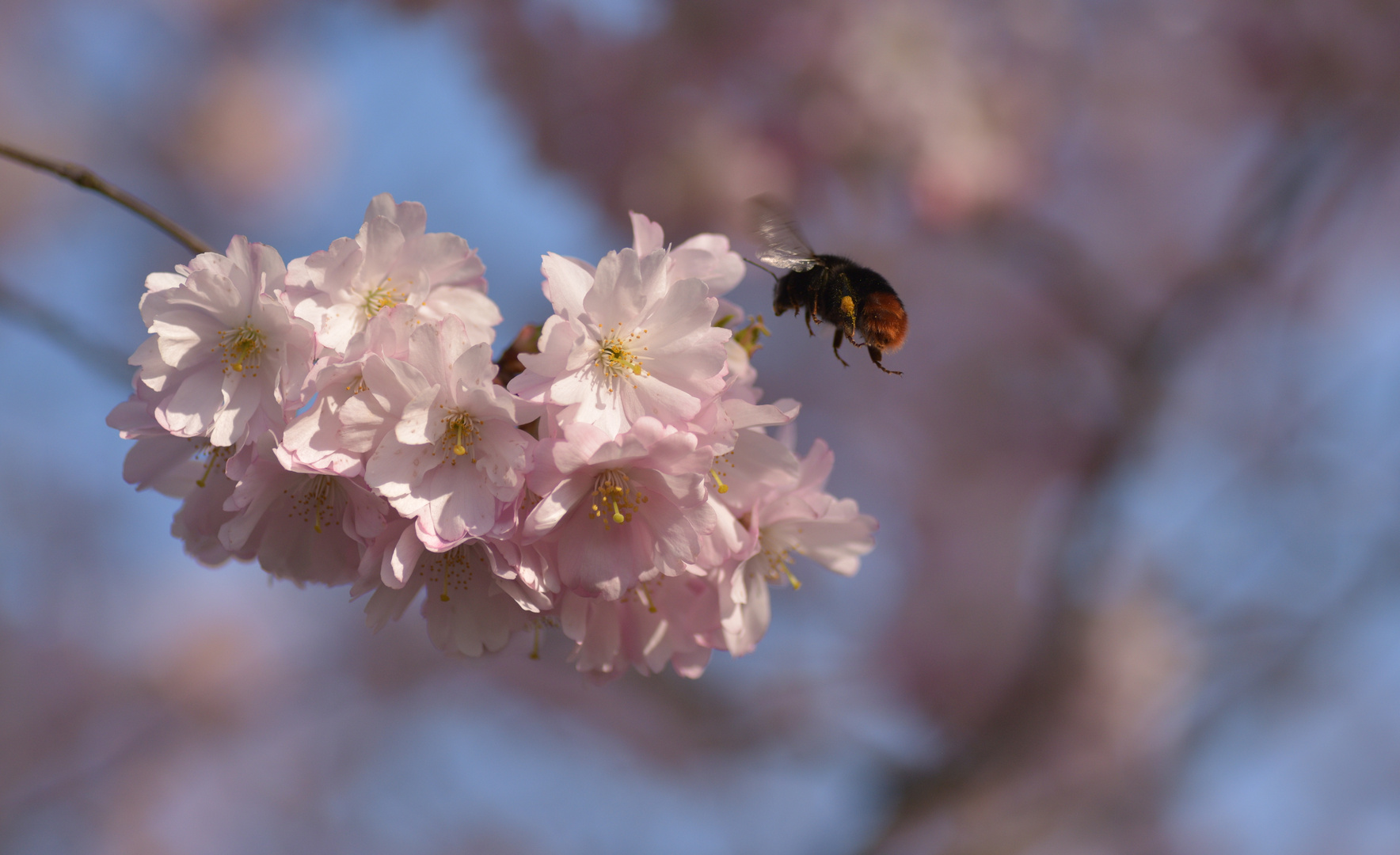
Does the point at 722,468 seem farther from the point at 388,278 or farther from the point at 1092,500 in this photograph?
the point at 1092,500

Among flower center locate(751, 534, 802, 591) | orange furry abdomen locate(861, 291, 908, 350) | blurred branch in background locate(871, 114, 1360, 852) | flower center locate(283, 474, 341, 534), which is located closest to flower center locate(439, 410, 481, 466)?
flower center locate(283, 474, 341, 534)

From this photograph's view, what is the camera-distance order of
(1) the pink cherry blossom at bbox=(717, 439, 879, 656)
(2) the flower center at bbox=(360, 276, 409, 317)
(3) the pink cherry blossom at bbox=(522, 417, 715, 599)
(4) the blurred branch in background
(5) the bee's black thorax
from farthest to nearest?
(4) the blurred branch in background
(5) the bee's black thorax
(1) the pink cherry blossom at bbox=(717, 439, 879, 656)
(2) the flower center at bbox=(360, 276, 409, 317)
(3) the pink cherry blossom at bbox=(522, 417, 715, 599)

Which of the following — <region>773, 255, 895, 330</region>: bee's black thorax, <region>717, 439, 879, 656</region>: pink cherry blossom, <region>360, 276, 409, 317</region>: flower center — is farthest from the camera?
<region>773, 255, 895, 330</region>: bee's black thorax

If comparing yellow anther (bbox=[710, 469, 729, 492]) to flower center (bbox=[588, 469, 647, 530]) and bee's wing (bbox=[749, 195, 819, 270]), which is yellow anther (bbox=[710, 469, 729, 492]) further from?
bee's wing (bbox=[749, 195, 819, 270])

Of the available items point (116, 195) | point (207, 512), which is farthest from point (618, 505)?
point (116, 195)

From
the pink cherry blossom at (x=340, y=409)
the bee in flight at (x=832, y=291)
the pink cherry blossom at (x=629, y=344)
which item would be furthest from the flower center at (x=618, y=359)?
the bee in flight at (x=832, y=291)

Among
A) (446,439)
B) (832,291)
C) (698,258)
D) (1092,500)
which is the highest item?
(1092,500)

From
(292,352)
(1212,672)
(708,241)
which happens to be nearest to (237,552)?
(292,352)
